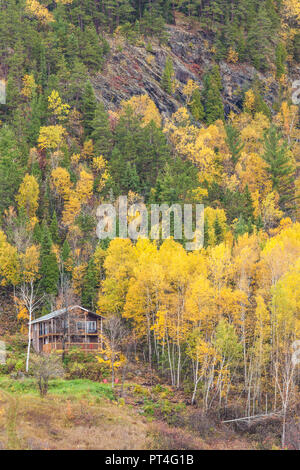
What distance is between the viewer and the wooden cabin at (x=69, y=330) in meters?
58.8

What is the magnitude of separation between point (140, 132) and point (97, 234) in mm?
22285

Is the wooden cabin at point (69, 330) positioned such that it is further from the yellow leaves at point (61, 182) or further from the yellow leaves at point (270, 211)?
the yellow leaves at point (270, 211)

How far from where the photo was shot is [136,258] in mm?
62719

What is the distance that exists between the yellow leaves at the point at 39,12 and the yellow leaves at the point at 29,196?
146ft

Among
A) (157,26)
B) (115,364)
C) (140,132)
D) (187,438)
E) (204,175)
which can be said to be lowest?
(187,438)

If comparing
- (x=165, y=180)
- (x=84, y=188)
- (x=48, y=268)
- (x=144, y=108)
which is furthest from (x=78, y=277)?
(x=144, y=108)

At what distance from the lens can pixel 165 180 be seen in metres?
78.2

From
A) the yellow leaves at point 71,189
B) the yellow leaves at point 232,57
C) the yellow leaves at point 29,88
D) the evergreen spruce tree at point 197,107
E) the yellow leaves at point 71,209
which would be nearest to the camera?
the yellow leaves at point 71,209

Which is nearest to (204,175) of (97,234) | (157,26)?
(97,234)

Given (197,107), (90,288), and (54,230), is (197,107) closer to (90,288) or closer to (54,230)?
(54,230)

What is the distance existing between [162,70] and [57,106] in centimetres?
3083

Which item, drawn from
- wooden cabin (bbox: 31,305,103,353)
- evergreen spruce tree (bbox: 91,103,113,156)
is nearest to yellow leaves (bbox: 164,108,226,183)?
evergreen spruce tree (bbox: 91,103,113,156)

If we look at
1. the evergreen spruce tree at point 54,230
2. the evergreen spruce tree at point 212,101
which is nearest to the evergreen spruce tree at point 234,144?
the evergreen spruce tree at point 212,101

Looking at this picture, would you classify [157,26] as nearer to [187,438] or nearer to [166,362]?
[166,362]
